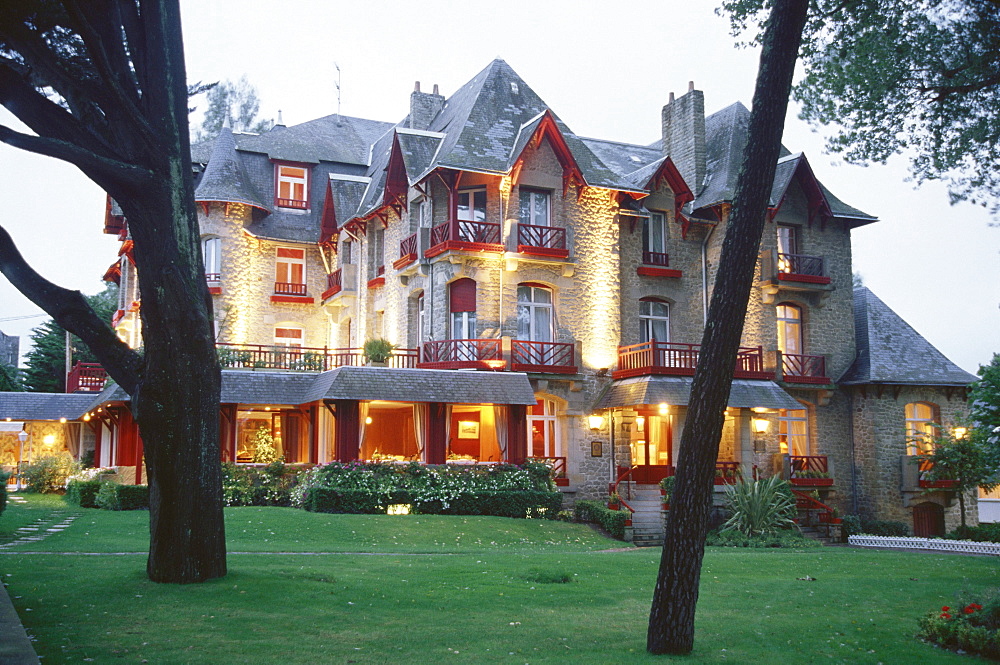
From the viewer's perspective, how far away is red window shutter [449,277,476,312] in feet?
89.0

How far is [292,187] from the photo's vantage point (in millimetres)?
34281

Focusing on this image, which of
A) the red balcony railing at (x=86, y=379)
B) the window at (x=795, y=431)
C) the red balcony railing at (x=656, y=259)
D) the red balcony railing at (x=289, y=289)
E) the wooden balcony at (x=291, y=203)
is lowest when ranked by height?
the window at (x=795, y=431)

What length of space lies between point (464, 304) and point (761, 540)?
1070 centimetres

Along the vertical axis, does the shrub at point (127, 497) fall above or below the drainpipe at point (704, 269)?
below

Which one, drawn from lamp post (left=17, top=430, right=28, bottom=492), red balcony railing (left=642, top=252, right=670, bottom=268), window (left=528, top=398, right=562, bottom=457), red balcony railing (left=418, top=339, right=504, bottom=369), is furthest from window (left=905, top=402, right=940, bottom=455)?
lamp post (left=17, top=430, right=28, bottom=492)

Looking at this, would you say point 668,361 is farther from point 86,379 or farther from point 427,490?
point 86,379

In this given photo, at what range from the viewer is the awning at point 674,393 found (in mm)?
25984

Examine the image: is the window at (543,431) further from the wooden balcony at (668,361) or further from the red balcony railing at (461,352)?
the red balcony railing at (461,352)

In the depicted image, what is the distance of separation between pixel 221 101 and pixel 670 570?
40559 mm

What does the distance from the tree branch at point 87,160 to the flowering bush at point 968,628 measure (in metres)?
9.82

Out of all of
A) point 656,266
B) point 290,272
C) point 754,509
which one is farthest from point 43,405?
point 754,509

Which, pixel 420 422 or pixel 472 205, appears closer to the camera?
pixel 420 422

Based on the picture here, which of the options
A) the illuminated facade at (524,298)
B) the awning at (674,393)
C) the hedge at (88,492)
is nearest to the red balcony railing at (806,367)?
the illuminated facade at (524,298)

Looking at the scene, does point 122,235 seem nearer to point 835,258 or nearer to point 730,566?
point 835,258
